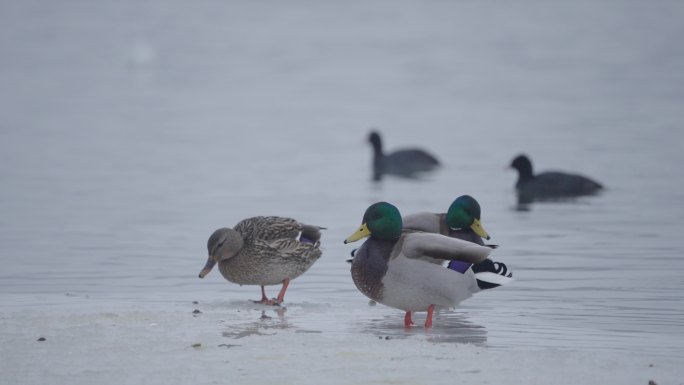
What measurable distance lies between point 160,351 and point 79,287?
326cm

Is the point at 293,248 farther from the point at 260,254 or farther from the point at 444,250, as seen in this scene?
the point at 444,250

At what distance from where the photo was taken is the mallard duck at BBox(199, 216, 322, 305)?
30.3ft

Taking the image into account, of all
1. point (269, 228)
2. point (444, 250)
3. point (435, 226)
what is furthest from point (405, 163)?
point (444, 250)

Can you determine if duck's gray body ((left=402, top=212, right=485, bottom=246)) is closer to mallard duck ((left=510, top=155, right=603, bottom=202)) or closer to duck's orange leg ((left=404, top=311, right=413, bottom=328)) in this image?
duck's orange leg ((left=404, top=311, right=413, bottom=328))

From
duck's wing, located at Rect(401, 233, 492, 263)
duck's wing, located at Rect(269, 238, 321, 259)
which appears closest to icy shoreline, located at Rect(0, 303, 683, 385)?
duck's wing, located at Rect(401, 233, 492, 263)

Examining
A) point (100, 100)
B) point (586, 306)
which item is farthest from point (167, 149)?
point (586, 306)

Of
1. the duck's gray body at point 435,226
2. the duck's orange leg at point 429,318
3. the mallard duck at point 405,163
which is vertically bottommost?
the duck's orange leg at point 429,318

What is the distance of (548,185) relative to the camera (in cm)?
1772

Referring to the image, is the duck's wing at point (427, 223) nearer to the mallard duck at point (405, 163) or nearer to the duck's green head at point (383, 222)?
the duck's green head at point (383, 222)

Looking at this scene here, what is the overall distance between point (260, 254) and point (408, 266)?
4.66 ft

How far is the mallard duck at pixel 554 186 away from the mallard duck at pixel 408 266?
350 inches

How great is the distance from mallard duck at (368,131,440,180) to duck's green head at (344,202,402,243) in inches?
488

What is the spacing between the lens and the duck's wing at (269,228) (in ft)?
31.1

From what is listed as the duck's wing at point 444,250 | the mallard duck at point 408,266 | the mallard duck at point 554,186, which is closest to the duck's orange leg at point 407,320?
the mallard duck at point 408,266
